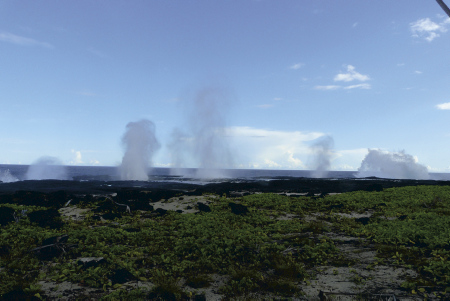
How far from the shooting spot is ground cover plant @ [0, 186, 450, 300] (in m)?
6.89

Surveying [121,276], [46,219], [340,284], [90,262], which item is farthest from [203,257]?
[46,219]

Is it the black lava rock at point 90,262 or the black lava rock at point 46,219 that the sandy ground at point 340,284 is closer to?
the black lava rock at point 90,262

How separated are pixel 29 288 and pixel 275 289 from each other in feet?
20.0

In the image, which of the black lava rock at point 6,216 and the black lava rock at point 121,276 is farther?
the black lava rock at point 6,216

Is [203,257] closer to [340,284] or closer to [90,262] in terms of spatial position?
[90,262]

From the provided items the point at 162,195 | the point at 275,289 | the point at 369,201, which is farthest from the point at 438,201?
the point at 162,195

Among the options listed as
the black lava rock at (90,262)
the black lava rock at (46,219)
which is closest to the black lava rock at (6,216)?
the black lava rock at (46,219)

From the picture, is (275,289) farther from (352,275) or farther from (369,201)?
(369,201)

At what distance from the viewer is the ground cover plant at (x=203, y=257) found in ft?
22.6

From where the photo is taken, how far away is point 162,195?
27.0 metres

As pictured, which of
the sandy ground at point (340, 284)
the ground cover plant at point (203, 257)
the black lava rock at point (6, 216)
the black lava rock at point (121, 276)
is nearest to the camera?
the sandy ground at point (340, 284)

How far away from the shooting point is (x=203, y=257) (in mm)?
9109

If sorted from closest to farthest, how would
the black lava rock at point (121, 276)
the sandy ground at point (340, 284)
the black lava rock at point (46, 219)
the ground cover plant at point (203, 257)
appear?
1. the sandy ground at point (340, 284)
2. the ground cover plant at point (203, 257)
3. the black lava rock at point (121, 276)
4. the black lava rock at point (46, 219)

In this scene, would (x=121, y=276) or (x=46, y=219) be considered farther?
(x=46, y=219)
